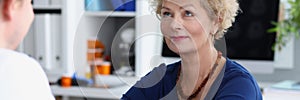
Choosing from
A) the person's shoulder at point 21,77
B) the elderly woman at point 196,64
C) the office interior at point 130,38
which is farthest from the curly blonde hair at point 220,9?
the office interior at point 130,38

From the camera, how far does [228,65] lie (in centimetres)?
121

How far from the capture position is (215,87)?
1148 millimetres

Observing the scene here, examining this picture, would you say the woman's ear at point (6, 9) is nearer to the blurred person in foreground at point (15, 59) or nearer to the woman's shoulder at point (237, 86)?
the blurred person in foreground at point (15, 59)

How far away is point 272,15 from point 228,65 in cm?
159

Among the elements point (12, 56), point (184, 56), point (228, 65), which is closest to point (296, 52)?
point (228, 65)

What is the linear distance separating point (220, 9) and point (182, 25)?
0.51 feet

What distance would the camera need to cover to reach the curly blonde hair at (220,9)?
107 centimetres

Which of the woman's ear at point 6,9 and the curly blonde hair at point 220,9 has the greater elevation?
the woman's ear at point 6,9

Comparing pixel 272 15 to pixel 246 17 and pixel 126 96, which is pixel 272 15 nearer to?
pixel 246 17

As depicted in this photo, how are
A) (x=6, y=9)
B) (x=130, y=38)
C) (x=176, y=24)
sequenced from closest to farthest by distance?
(x=6, y=9) → (x=176, y=24) → (x=130, y=38)

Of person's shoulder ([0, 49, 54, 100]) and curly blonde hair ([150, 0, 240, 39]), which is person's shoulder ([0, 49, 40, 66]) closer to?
person's shoulder ([0, 49, 54, 100])

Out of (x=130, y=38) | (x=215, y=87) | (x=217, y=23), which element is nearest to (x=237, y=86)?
(x=215, y=87)

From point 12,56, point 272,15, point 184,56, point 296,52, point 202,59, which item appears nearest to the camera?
point 12,56

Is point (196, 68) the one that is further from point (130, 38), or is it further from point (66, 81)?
point (66, 81)
